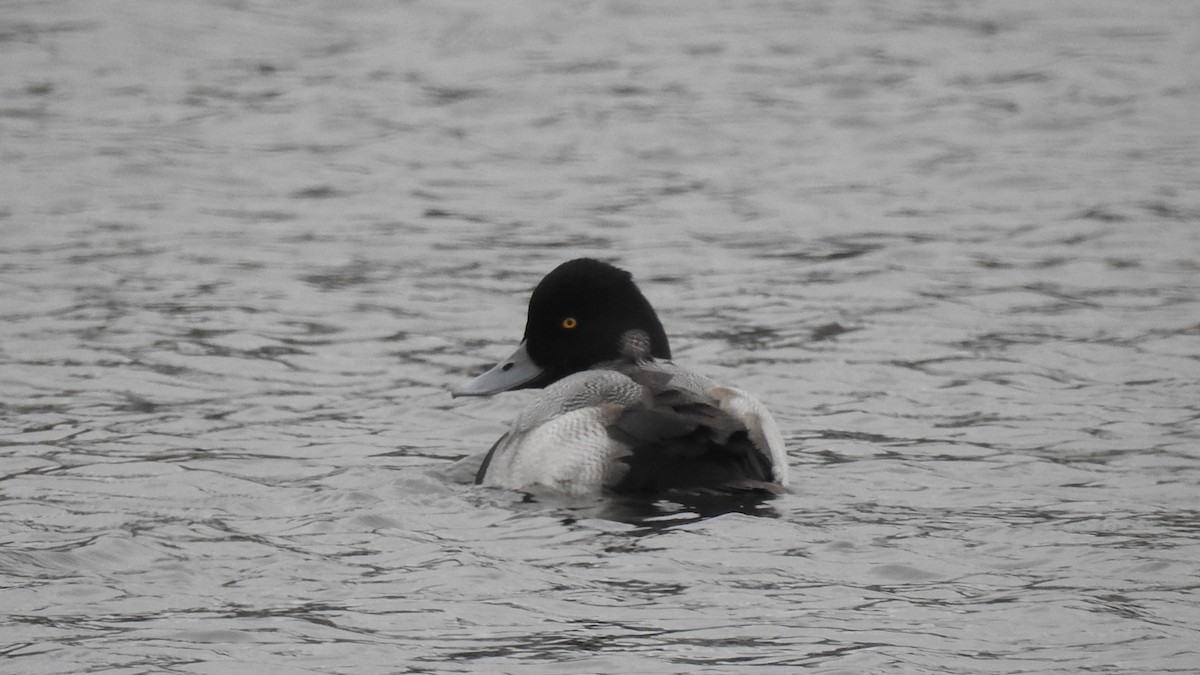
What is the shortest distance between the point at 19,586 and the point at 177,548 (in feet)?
2.18

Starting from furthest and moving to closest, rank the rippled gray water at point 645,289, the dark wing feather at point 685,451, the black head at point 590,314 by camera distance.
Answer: the black head at point 590,314 → the dark wing feather at point 685,451 → the rippled gray water at point 645,289

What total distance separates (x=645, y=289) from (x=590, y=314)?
10.8ft

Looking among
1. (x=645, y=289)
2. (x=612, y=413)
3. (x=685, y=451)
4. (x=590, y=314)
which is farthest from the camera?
(x=645, y=289)

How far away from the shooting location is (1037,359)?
10328mm

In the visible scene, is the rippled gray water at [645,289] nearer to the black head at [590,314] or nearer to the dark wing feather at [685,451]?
the dark wing feather at [685,451]

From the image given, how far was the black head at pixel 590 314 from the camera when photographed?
8.60 m

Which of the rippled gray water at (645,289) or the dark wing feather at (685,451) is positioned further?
the dark wing feather at (685,451)

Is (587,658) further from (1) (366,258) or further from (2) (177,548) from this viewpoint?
(1) (366,258)

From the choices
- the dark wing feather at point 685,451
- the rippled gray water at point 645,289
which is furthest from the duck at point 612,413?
the rippled gray water at point 645,289

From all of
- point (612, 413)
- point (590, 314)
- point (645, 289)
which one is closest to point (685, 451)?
point (612, 413)

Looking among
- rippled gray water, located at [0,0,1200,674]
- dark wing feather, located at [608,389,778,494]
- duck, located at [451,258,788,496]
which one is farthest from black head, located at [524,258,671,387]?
dark wing feather, located at [608,389,778,494]

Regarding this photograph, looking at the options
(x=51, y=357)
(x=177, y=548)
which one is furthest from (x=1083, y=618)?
(x=51, y=357)

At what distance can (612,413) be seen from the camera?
25.0 feet

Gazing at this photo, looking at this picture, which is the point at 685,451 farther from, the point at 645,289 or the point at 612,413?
the point at 645,289
